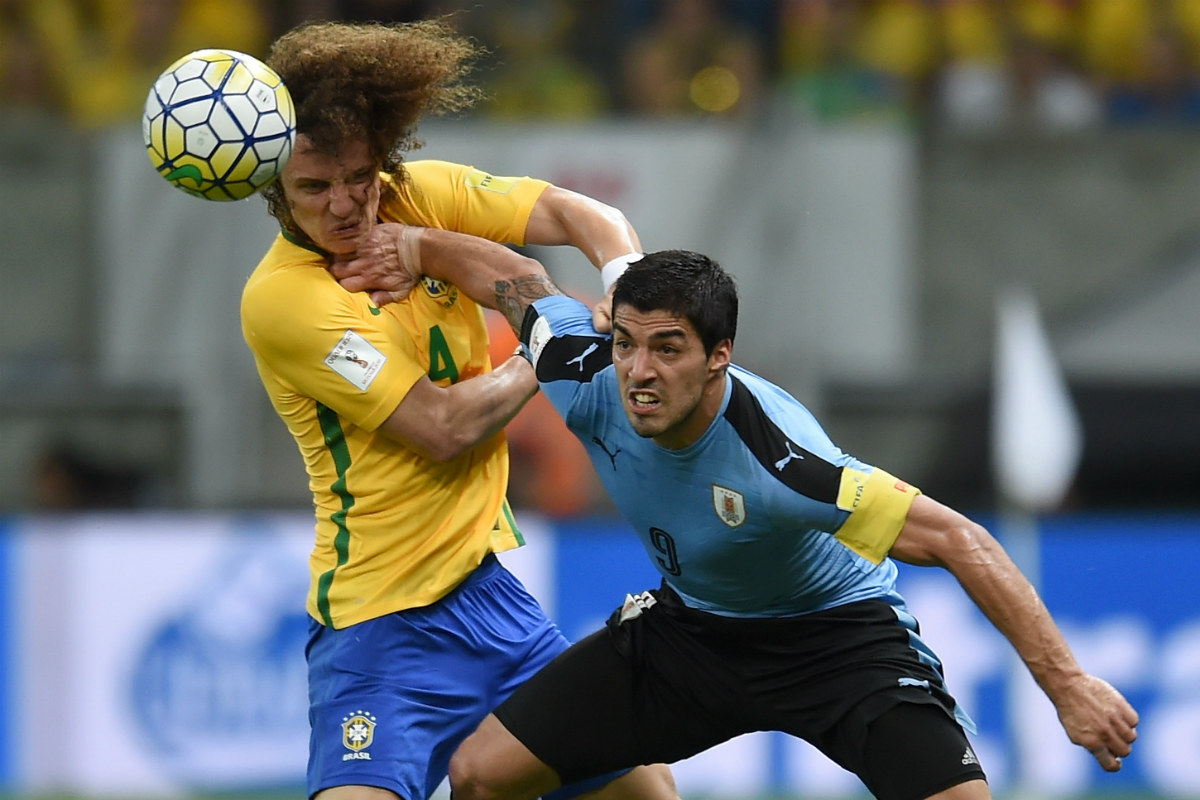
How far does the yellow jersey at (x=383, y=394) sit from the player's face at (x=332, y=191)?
0.14 meters

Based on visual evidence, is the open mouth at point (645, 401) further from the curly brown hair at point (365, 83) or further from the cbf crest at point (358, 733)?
the cbf crest at point (358, 733)

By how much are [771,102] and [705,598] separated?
6.09m

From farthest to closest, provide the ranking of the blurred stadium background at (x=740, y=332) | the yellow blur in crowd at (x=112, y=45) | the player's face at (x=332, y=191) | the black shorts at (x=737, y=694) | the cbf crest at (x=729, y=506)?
the yellow blur in crowd at (x=112, y=45), the blurred stadium background at (x=740, y=332), the black shorts at (x=737, y=694), the player's face at (x=332, y=191), the cbf crest at (x=729, y=506)

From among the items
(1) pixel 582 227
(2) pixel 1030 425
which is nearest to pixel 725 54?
(2) pixel 1030 425

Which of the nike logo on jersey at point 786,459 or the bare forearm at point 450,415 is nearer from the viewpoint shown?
the nike logo on jersey at point 786,459

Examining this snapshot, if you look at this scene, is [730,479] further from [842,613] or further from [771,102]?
[771,102]

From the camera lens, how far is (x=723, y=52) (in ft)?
38.9

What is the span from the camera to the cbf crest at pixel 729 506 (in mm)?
4957

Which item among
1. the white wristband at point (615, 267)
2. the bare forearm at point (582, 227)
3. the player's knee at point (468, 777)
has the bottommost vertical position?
the player's knee at point (468, 777)

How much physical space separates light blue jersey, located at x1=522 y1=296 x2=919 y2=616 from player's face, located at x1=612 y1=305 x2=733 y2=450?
16 cm

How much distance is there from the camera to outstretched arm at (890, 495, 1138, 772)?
4664mm

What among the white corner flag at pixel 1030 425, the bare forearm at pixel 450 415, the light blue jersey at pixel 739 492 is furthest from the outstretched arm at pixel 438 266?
the white corner flag at pixel 1030 425

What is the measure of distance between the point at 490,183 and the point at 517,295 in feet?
1.44

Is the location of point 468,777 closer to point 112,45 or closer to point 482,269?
point 482,269
